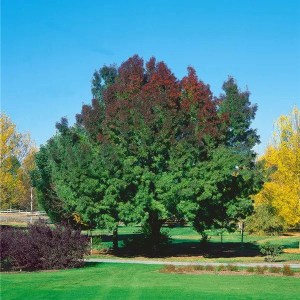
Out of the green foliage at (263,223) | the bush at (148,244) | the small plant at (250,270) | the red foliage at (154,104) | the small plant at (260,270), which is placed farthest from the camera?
the green foliage at (263,223)

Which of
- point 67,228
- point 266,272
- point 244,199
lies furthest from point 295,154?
point 67,228

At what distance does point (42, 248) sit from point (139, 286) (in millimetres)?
7549

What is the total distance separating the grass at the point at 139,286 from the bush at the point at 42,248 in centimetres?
141

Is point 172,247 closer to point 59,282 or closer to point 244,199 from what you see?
point 244,199

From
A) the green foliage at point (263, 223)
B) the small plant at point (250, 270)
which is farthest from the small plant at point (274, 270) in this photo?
the green foliage at point (263, 223)

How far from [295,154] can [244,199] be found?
14.5 feet

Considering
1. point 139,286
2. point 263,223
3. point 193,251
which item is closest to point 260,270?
point 139,286

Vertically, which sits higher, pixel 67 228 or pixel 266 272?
pixel 67 228

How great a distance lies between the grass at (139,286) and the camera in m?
14.6

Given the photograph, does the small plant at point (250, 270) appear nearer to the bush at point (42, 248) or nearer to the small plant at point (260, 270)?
the small plant at point (260, 270)

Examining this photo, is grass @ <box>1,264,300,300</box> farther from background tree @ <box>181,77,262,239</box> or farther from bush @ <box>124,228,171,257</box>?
bush @ <box>124,228,171,257</box>

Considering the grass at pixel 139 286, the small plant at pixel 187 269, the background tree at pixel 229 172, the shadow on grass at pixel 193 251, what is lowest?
the shadow on grass at pixel 193 251

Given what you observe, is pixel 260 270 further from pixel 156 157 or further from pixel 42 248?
pixel 42 248

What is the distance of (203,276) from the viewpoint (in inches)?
777
